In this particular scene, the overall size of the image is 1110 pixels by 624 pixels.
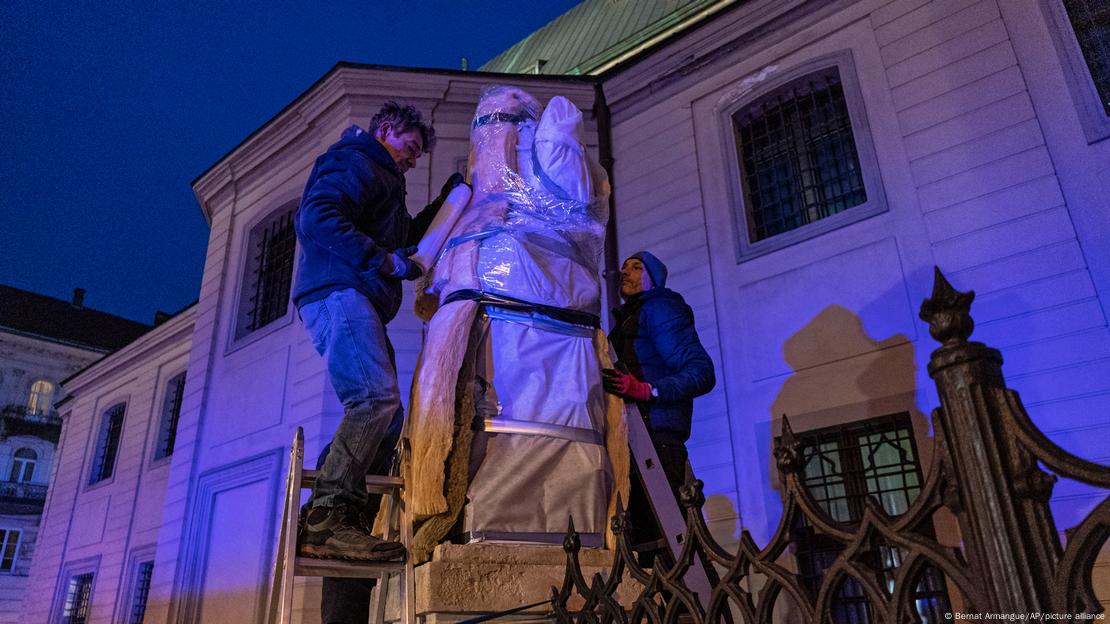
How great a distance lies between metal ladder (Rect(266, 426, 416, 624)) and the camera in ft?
6.77

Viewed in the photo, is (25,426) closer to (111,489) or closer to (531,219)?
(111,489)

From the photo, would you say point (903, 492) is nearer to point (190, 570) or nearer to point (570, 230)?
point (570, 230)

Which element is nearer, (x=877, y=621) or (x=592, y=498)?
(x=877, y=621)

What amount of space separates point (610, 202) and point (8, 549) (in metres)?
30.0

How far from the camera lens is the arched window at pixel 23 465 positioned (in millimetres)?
29509

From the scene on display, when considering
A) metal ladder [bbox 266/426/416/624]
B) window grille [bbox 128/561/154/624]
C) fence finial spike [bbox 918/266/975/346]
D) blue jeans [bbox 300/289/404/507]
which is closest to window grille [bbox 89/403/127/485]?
window grille [bbox 128/561/154/624]

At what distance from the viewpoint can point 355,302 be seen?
2650 mm

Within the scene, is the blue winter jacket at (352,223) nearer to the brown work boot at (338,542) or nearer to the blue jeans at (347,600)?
the brown work boot at (338,542)

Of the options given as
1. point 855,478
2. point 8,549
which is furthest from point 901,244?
point 8,549

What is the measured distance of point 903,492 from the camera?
6246 mm

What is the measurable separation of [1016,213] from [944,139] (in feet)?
3.37

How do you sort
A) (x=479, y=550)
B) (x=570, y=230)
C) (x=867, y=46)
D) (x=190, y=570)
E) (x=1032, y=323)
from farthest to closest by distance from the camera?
(x=190, y=570), (x=867, y=46), (x=1032, y=323), (x=570, y=230), (x=479, y=550)

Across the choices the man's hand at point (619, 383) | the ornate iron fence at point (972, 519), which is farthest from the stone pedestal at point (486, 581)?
the ornate iron fence at point (972, 519)

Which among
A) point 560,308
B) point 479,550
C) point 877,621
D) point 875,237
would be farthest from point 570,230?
point 875,237
